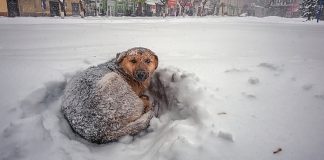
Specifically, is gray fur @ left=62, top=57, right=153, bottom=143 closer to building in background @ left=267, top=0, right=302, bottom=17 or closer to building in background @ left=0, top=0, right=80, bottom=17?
building in background @ left=0, top=0, right=80, bottom=17

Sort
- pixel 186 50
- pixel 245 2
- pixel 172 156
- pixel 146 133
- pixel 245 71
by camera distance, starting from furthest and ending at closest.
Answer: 1. pixel 245 2
2. pixel 186 50
3. pixel 245 71
4. pixel 146 133
5. pixel 172 156

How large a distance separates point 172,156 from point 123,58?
1.59m

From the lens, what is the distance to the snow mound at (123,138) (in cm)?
230

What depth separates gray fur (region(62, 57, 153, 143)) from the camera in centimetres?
252

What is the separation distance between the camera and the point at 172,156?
2.18 m

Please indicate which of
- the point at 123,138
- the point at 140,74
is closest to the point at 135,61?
the point at 140,74

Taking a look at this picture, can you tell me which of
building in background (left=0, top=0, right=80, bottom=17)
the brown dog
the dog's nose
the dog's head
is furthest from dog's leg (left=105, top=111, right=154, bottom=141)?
building in background (left=0, top=0, right=80, bottom=17)

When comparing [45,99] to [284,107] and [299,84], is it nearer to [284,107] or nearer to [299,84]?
[284,107]

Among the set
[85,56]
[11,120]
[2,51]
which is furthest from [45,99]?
[2,51]

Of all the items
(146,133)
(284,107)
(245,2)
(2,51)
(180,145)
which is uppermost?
(245,2)

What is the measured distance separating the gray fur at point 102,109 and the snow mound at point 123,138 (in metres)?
0.13

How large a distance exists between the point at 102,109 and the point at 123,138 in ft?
1.52

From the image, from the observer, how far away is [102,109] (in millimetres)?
2492

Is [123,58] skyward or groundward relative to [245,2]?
groundward
